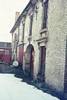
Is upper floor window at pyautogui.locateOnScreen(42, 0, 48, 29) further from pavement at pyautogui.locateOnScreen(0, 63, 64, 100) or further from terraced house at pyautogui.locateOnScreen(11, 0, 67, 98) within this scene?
pavement at pyautogui.locateOnScreen(0, 63, 64, 100)

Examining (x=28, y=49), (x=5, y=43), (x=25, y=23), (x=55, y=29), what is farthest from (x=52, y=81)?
(x=5, y=43)

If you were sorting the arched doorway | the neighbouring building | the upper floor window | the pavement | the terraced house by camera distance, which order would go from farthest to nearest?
the neighbouring building, the arched doorway, the upper floor window, the pavement, the terraced house

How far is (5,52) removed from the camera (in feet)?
124

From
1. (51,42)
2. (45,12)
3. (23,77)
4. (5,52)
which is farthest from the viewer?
(5,52)

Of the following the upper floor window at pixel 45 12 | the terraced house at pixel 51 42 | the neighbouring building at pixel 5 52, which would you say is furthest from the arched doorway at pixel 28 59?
the neighbouring building at pixel 5 52

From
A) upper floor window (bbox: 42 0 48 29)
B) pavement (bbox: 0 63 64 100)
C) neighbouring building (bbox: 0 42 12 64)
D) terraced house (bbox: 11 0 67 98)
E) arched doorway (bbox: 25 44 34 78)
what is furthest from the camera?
neighbouring building (bbox: 0 42 12 64)

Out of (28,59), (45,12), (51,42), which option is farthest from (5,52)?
(51,42)

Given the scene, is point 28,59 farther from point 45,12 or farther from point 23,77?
point 45,12

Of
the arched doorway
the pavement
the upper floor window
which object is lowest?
the pavement

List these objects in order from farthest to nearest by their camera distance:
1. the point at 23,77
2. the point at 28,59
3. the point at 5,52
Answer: the point at 5,52
the point at 28,59
the point at 23,77

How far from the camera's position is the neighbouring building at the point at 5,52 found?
3592 cm

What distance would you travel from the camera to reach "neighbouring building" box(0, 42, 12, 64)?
118ft

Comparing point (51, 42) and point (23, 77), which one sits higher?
point (51, 42)

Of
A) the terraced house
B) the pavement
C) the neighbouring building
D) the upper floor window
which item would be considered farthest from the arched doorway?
the neighbouring building
